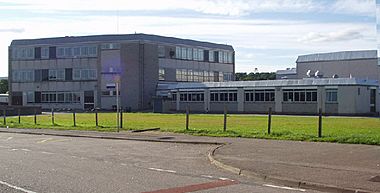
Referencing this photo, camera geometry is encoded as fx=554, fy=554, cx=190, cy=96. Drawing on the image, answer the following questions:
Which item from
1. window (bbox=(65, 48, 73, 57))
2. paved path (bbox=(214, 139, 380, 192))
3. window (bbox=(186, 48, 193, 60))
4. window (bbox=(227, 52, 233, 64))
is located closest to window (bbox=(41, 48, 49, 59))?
window (bbox=(65, 48, 73, 57))

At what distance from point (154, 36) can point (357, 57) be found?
30524 mm

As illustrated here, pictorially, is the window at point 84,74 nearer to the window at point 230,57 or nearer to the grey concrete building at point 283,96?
the grey concrete building at point 283,96

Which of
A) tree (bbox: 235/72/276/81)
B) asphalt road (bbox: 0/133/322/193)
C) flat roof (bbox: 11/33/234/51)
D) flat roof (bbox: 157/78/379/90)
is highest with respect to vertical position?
flat roof (bbox: 11/33/234/51)

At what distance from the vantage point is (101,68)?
3371 inches

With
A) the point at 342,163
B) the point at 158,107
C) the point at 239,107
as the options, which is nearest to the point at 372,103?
the point at 239,107

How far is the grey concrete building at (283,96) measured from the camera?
186 ft

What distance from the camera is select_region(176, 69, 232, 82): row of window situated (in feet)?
Answer: 298

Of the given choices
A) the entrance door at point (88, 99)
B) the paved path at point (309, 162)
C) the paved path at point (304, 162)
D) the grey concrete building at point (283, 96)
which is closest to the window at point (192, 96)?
the grey concrete building at point (283, 96)

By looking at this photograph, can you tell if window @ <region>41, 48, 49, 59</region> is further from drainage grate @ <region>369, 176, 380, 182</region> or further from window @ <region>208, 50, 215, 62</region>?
drainage grate @ <region>369, 176, 380, 182</region>

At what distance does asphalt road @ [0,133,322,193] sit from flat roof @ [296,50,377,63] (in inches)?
2484

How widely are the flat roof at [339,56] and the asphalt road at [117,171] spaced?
63.1m

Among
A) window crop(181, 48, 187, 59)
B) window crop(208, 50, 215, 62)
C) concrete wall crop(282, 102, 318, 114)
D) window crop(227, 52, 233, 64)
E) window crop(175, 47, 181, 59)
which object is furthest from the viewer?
window crop(227, 52, 233, 64)

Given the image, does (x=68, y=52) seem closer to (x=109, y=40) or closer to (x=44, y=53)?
(x=44, y=53)

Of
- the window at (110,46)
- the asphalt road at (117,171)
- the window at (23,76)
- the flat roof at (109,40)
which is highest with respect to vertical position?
the flat roof at (109,40)
